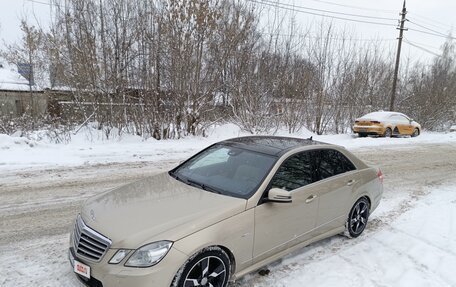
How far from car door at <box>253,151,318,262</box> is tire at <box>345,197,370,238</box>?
39.1 inches

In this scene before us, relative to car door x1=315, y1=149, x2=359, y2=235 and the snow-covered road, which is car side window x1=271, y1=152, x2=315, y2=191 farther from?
the snow-covered road

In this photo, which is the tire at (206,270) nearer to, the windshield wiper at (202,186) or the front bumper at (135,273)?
the front bumper at (135,273)

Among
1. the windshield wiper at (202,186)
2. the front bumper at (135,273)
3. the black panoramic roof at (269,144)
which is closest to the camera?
the front bumper at (135,273)

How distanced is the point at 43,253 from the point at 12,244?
0.57 m

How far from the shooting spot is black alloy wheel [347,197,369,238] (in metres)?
5.00

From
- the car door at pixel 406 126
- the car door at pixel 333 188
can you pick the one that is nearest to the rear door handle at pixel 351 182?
the car door at pixel 333 188

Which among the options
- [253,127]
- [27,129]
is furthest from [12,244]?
[253,127]

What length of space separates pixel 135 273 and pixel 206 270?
69 centimetres

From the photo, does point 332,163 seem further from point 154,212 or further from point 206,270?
point 154,212

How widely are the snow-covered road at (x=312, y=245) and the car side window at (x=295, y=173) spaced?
3.25 ft

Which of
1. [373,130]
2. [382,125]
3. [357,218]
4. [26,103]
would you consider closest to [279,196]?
[357,218]

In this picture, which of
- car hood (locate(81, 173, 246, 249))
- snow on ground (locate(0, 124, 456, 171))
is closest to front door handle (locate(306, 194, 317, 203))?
car hood (locate(81, 173, 246, 249))

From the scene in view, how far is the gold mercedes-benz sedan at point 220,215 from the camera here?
9.55ft

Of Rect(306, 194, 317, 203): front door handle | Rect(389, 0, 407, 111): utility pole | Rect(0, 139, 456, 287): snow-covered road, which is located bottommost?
Result: Rect(0, 139, 456, 287): snow-covered road
